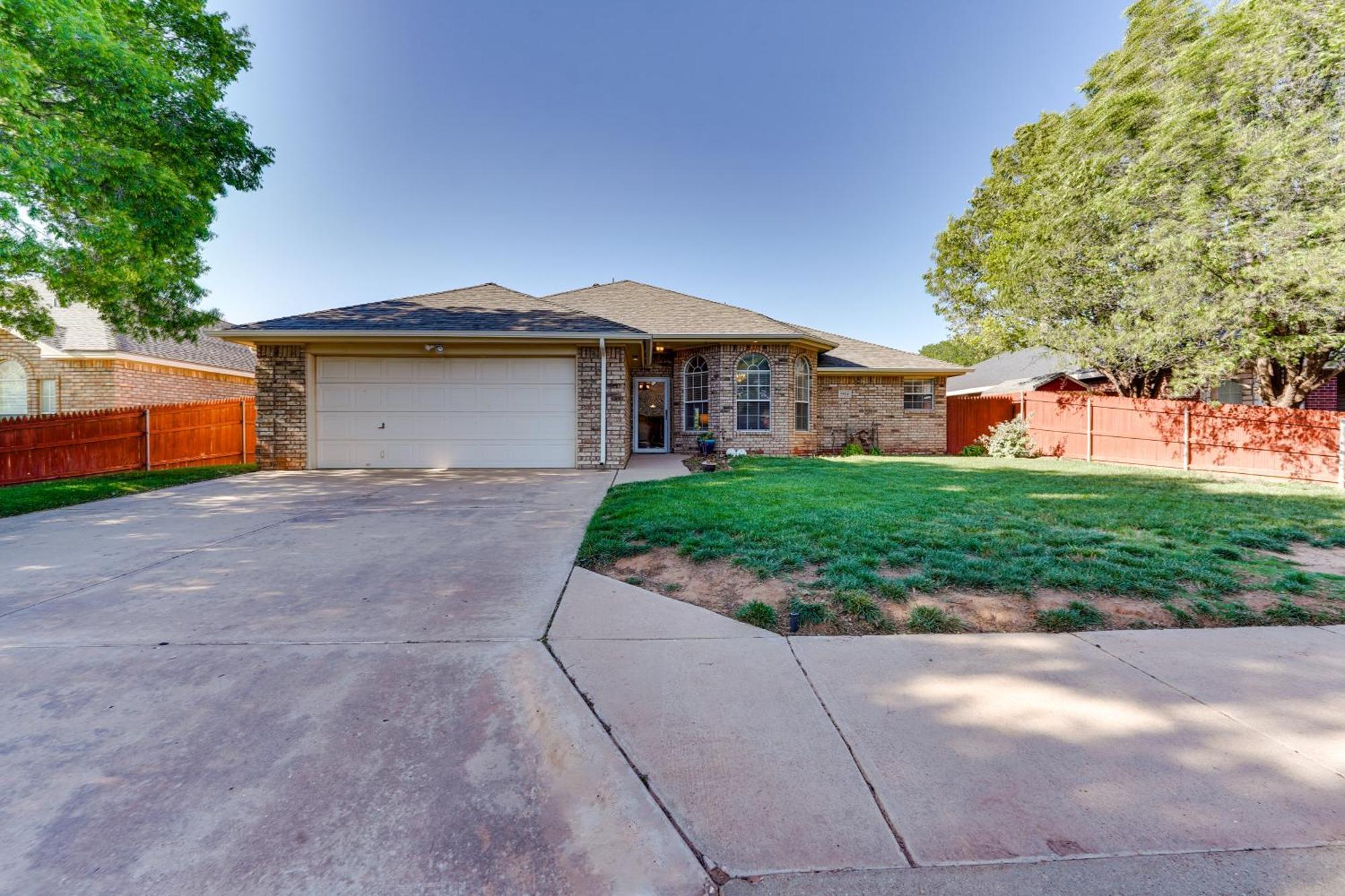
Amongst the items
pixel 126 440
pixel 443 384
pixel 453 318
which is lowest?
pixel 126 440

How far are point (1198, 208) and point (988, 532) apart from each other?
33.9 feet

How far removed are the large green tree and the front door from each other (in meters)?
8.67

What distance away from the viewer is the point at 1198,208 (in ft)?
32.2

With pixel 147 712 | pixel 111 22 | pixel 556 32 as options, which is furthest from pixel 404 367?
pixel 147 712

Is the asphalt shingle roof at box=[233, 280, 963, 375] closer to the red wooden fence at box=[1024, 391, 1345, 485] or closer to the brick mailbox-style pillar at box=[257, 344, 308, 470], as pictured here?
the brick mailbox-style pillar at box=[257, 344, 308, 470]

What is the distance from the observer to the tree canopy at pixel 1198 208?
894 cm

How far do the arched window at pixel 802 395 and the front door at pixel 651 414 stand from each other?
10.9 feet

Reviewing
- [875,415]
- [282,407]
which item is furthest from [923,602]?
[875,415]

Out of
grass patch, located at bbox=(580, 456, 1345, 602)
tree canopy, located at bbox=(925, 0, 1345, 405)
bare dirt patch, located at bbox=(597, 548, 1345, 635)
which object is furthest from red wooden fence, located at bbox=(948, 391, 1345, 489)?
bare dirt patch, located at bbox=(597, 548, 1345, 635)

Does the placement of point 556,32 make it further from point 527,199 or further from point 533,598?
point 533,598

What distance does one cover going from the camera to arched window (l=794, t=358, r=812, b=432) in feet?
42.9

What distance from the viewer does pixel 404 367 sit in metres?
10.2

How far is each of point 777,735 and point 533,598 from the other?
195 centimetres

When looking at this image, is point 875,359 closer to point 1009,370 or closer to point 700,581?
point 1009,370
